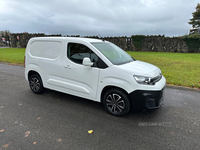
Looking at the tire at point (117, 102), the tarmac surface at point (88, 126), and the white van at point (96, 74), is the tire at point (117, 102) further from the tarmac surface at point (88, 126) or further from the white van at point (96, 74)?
→ the tarmac surface at point (88, 126)

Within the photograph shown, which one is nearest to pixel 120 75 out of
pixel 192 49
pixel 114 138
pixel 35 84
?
pixel 114 138

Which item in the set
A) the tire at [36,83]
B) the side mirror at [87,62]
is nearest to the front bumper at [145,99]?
the side mirror at [87,62]

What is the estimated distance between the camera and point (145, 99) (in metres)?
3.29

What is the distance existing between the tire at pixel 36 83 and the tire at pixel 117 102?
8.24 ft

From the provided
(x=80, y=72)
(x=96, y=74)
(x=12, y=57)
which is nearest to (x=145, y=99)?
(x=96, y=74)

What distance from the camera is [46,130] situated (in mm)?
3082

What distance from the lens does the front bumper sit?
329cm

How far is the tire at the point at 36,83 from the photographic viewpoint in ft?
16.4

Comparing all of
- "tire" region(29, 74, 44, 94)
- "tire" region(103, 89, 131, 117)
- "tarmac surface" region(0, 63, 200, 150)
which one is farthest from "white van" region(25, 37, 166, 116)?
"tarmac surface" region(0, 63, 200, 150)

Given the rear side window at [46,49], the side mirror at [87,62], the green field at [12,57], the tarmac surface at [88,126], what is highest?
the rear side window at [46,49]

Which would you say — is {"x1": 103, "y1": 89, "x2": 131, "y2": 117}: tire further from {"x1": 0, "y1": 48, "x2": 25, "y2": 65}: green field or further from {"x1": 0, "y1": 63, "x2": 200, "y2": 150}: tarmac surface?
{"x1": 0, "y1": 48, "x2": 25, "y2": 65}: green field

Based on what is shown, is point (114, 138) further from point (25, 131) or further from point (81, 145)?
point (25, 131)

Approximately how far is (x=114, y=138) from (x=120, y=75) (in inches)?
54.3

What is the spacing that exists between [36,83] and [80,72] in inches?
83.2
